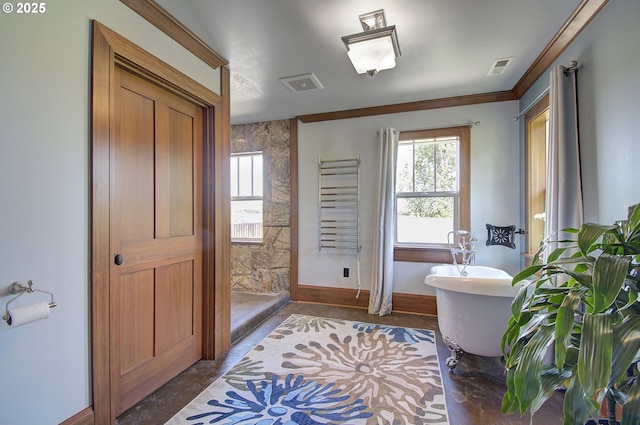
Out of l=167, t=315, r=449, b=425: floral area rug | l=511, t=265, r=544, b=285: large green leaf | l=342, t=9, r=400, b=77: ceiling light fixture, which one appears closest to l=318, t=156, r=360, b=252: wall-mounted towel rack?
l=167, t=315, r=449, b=425: floral area rug

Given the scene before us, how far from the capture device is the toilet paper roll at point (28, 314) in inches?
43.5

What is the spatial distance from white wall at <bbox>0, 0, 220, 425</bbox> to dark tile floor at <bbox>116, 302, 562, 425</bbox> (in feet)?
1.39

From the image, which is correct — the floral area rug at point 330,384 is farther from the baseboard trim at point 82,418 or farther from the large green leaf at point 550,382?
the large green leaf at point 550,382

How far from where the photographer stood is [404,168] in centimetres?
349

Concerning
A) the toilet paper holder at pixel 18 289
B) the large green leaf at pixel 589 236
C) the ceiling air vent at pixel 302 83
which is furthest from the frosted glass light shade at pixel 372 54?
the toilet paper holder at pixel 18 289

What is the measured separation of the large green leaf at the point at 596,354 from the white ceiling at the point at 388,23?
1.85 metres

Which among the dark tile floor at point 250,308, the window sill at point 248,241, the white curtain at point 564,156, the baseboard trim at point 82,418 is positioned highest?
the white curtain at point 564,156

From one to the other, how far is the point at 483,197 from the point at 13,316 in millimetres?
3682

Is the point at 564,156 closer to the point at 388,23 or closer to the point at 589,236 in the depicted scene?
the point at 589,236

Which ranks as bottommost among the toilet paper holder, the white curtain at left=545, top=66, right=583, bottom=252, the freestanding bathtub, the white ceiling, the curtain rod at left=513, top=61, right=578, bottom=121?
the freestanding bathtub

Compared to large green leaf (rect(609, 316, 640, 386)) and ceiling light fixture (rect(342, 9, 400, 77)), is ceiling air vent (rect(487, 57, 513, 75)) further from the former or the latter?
large green leaf (rect(609, 316, 640, 386))

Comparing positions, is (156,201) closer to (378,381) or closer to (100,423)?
(100,423)

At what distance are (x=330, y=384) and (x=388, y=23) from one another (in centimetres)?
252

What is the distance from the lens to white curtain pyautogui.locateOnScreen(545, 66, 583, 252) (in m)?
1.91
